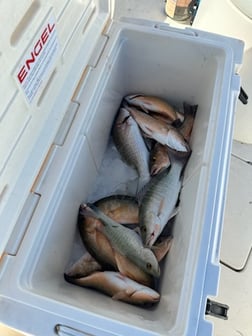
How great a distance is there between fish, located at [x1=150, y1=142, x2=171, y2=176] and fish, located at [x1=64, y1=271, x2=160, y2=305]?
0.99 feet

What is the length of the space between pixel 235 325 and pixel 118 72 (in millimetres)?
817

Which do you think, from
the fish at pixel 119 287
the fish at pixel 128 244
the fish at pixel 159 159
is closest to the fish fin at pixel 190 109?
the fish at pixel 159 159

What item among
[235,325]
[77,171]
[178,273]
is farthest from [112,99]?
[235,325]

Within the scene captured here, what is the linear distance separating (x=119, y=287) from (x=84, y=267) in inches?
4.5

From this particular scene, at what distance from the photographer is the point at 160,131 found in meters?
1.09

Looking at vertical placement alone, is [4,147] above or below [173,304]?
above

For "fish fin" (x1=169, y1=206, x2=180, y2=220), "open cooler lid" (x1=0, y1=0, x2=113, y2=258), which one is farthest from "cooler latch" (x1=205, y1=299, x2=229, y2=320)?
"open cooler lid" (x1=0, y1=0, x2=113, y2=258)

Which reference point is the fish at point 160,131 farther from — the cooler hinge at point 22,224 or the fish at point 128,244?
the cooler hinge at point 22,224

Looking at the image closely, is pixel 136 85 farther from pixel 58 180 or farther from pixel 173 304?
pixel 173 304

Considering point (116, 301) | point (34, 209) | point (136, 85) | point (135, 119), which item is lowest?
point (116, 301)

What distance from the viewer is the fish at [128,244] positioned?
91 cm

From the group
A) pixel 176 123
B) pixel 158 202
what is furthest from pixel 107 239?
pixel 176 123

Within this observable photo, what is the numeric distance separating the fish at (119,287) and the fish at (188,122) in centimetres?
45

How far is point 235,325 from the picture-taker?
1.13 m
